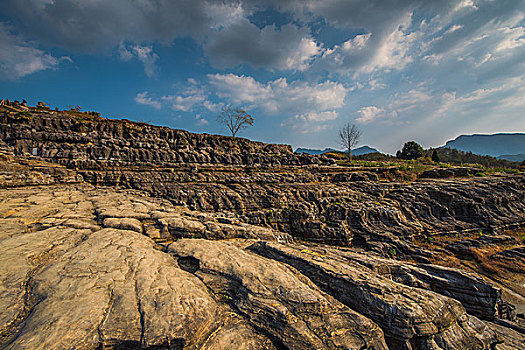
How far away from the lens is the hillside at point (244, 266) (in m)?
5.22

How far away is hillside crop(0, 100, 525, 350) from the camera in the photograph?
5223 mm

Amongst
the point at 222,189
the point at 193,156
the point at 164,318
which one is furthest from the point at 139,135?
the point at 164,318

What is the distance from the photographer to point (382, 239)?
62.0 ft

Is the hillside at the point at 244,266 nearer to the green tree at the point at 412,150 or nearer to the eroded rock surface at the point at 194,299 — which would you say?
the eroded rock surface at the point at 194,299

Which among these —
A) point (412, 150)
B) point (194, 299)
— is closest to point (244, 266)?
point (194, 299)

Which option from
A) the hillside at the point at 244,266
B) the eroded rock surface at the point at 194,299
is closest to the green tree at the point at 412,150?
the hillside at the point at 244,266

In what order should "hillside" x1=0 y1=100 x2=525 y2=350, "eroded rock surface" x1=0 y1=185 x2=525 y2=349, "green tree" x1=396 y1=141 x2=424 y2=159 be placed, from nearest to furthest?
"eroded rock surface" x1=0 y1=185 x2=525 y2=349 < "hillside" x1=0 y1=100 x2=525 y2=350 < "green tree" x1=396 y1=141 x2=424 y2=159

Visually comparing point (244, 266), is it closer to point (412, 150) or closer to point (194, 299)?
point (194, 299)

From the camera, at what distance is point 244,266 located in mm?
7871

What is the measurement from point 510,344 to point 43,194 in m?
28.4

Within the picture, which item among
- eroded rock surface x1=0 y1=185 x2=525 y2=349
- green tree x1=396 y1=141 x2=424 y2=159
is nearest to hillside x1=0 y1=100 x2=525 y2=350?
eroded rock surface x1=0 y1=185 x2=525 y2=349

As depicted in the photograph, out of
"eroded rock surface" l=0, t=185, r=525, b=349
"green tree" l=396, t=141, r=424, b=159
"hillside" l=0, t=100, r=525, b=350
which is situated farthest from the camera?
"green tree" l=396, t=141, r=424, b=159

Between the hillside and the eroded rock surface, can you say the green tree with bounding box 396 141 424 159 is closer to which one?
the hillside

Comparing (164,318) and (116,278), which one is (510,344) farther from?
(116,278)
